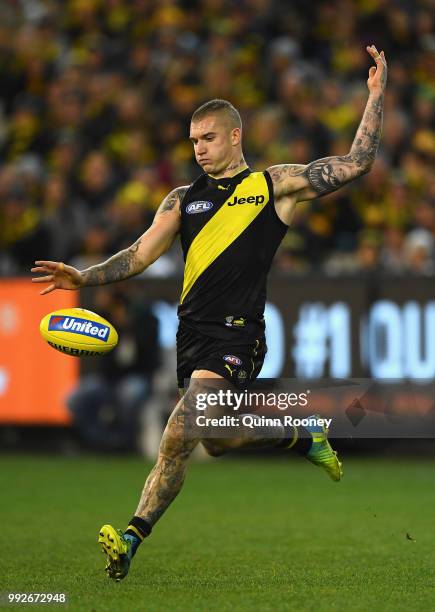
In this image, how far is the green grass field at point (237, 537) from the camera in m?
6.13

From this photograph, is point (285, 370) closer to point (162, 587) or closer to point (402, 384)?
point (402, 384)

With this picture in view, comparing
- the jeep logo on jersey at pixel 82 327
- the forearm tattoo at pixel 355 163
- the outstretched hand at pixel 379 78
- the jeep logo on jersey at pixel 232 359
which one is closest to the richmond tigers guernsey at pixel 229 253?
the jeep logo on jersey at pixel 232 359

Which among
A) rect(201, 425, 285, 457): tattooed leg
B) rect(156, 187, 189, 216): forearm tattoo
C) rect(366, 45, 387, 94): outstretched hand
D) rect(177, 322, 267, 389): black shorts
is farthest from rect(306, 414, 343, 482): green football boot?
rect(366, 45, 387, 94): outstretched hand

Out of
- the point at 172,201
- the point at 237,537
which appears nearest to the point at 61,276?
the point at 172,201

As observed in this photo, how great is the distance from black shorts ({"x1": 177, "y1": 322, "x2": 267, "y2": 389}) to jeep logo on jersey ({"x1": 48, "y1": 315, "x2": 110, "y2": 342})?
39 centimetres

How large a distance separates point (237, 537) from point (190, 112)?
8.73 metres

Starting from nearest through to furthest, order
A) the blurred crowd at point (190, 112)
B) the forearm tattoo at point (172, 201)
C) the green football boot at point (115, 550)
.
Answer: the green football boot at point (115, 550) < the forearm tattoo at point (172, 201) < the blurred crowd at point (190, 112)

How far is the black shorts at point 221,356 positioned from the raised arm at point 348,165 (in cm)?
76

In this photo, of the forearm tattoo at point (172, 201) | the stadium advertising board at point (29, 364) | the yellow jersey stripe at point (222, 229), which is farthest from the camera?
the stadium advertising board at point (29, 364)

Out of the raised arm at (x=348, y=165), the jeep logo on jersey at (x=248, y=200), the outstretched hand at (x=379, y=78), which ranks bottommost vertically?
the jeep logo on jersey at (x=248, y=200)

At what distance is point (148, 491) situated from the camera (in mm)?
6641

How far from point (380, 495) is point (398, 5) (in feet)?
28.5

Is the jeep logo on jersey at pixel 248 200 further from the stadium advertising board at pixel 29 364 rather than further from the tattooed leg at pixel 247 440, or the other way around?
the stadium advertising board at pixel 29 364

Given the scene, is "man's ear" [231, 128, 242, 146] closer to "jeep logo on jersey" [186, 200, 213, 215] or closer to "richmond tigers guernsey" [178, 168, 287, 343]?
"richmond tigers guernsey" [178, 168, 287, 343]
